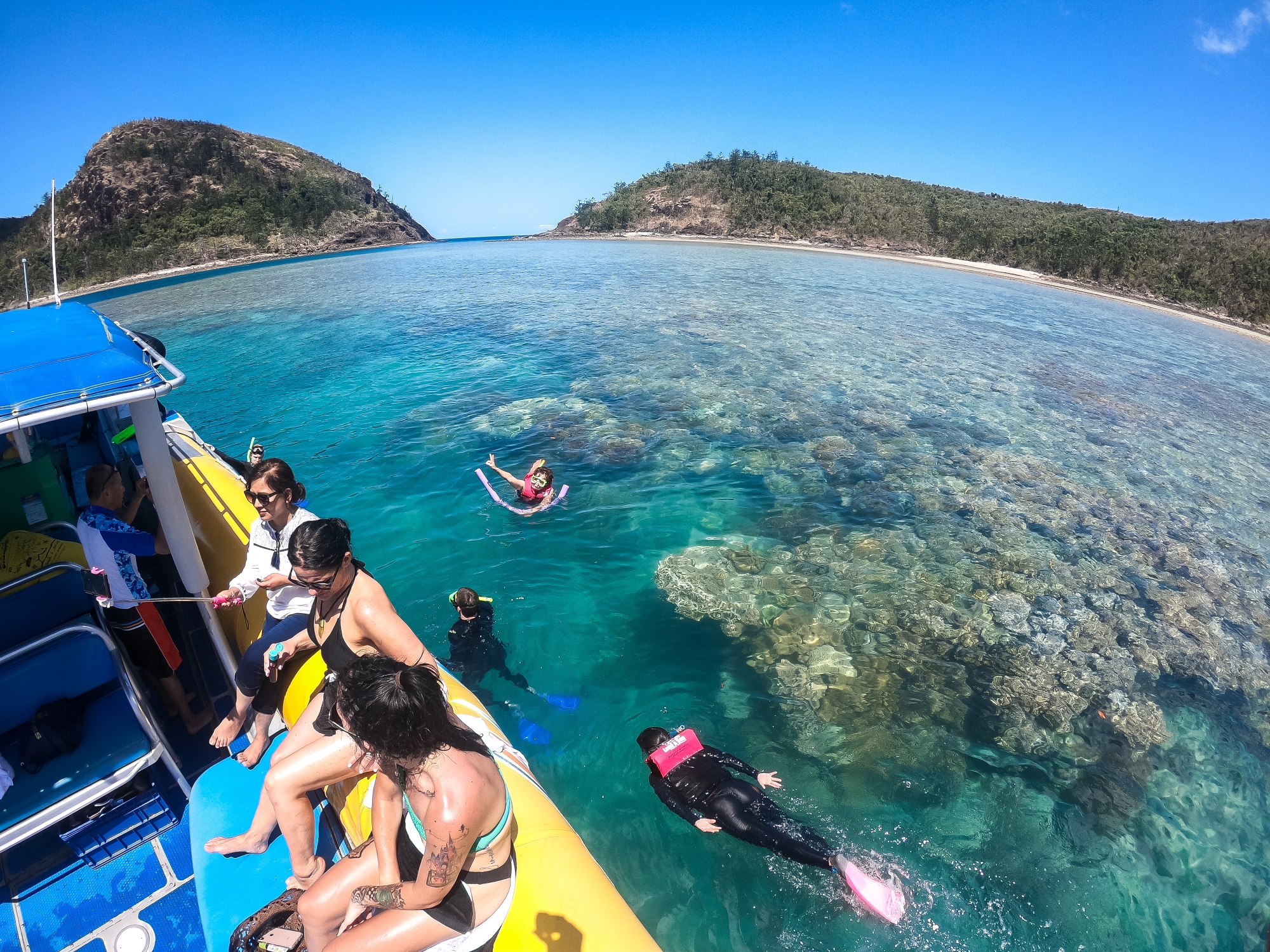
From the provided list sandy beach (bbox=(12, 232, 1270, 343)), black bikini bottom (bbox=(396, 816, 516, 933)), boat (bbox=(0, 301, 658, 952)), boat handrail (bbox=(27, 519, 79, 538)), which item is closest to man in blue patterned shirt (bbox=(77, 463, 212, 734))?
boat (bbox=(0, 301, 658, 952))

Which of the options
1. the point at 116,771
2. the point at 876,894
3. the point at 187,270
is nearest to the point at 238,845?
the point at 116,771

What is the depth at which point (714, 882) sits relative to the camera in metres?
4.00

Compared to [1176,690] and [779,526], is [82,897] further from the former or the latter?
[1176,690]

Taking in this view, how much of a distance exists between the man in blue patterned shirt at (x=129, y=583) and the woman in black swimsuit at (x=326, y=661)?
1.41 metres

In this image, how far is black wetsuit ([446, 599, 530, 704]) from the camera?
5555 millimetres

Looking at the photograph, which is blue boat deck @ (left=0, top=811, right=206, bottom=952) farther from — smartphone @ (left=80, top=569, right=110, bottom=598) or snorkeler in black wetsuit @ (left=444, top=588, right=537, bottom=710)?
snorkeler in black wetsuit @ (left=444, top=588, right=537, bottom=710)

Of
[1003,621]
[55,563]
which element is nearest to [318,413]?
[55,563]

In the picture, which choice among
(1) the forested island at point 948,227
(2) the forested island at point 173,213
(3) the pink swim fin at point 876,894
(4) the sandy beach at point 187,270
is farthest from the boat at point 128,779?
(2) the forested island at point 173,213

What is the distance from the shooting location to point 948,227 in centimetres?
6303

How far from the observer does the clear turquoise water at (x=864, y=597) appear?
4172 mm

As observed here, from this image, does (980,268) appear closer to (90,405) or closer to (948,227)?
(948,227)

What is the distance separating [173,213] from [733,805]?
83795mm

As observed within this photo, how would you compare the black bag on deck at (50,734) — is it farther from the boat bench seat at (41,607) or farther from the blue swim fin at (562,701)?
the blue swim fin at (562,701)

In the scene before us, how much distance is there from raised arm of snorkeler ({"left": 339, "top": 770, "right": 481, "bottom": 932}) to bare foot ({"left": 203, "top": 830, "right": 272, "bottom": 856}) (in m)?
1.21
